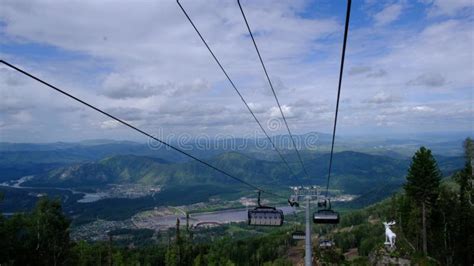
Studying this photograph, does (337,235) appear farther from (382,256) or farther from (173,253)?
(382,256)

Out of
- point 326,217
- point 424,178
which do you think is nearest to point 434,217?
point 424,178

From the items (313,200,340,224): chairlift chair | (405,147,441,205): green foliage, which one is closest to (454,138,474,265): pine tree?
(405,147,441,205): green foliage

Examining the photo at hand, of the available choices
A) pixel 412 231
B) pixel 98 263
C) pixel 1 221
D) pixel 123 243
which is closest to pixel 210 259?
pixel 98 263

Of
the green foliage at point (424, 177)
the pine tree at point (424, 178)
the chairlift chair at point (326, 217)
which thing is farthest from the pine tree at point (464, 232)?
the chairlift chair at point (326, 217)

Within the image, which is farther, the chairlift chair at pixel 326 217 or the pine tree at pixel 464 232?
the pine tree at pixel 464 232

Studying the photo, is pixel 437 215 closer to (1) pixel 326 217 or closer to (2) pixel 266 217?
(1) pixel 326 217

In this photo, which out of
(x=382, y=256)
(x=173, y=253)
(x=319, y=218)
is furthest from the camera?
(x=173, y=253)

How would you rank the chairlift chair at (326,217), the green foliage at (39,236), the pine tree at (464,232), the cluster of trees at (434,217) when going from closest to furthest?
the chairlift chair at (326,217) < the green foliage at (39,236) < the cluster of trees at (434,217) < the pine tree at (464,232)

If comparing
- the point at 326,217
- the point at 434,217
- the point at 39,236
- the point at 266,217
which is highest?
the point at 266,217

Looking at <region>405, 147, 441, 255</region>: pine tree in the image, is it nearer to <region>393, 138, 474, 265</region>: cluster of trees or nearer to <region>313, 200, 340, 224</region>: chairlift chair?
<region>393, 138, 474, 265</region>: cluster of trees

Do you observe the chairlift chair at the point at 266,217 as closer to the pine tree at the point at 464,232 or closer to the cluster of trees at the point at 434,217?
the cluster of trees at the point at 434,217

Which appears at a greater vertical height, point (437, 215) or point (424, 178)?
point (424, 178)
